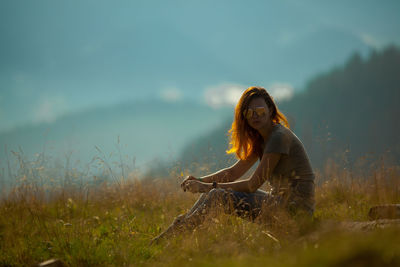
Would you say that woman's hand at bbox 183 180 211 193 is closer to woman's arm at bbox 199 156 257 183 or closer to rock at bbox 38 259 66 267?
woman's arm at bbox 199 156 257 183

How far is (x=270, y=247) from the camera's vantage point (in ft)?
9.39

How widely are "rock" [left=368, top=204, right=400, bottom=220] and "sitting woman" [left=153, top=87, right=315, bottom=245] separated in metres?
0.78

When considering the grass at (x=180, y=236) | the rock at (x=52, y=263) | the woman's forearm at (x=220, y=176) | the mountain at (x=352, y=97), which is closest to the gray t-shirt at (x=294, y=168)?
the grass at (x=180, y=236)

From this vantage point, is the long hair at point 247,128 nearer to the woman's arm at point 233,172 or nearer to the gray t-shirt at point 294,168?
the woman's arm at point 233,172

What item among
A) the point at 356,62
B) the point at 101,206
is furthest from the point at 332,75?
the point at 101,206

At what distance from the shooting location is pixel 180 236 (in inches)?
130

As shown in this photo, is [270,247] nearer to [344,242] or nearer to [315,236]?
[315,236]

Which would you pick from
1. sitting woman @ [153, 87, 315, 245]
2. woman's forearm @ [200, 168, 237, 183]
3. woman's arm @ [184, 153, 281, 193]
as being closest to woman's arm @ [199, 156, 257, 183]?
woman's forearm @ [200, 168, 237, 183]

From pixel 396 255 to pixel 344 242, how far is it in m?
0.25

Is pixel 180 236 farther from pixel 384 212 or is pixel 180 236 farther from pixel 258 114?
pixel 384 212

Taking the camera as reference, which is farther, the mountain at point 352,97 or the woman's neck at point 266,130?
the mountain at point 352,97

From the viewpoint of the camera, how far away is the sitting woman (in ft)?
11.2

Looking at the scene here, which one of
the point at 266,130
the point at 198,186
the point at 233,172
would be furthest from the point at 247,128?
the point at 198,186

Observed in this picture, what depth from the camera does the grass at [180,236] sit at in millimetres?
1932
